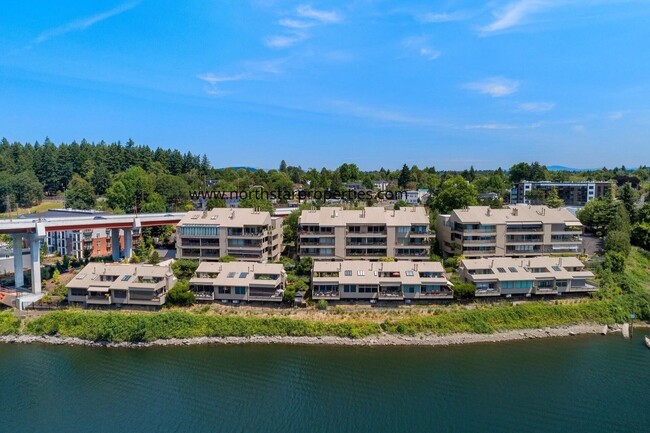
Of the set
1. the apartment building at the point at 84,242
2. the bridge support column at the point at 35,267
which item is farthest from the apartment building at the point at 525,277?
the apartment building at the point at 84,242

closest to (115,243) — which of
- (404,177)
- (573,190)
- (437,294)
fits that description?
(437,294)

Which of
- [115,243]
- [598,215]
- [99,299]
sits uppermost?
[598,215]

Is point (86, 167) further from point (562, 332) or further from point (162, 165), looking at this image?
point (562, 332)

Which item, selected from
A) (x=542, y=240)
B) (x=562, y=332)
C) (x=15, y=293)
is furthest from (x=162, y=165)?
(x=562, y=332)

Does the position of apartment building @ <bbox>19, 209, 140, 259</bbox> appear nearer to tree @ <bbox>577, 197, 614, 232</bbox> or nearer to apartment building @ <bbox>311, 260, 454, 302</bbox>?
apartment building @ <bbox>311, 260, 454, 302</bbox>

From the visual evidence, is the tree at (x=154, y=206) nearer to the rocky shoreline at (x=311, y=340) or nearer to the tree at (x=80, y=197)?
the tree at (x=80, y=197)

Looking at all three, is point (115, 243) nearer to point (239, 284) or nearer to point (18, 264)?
point (18, 264)

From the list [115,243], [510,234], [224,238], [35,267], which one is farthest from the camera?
[115,243]
